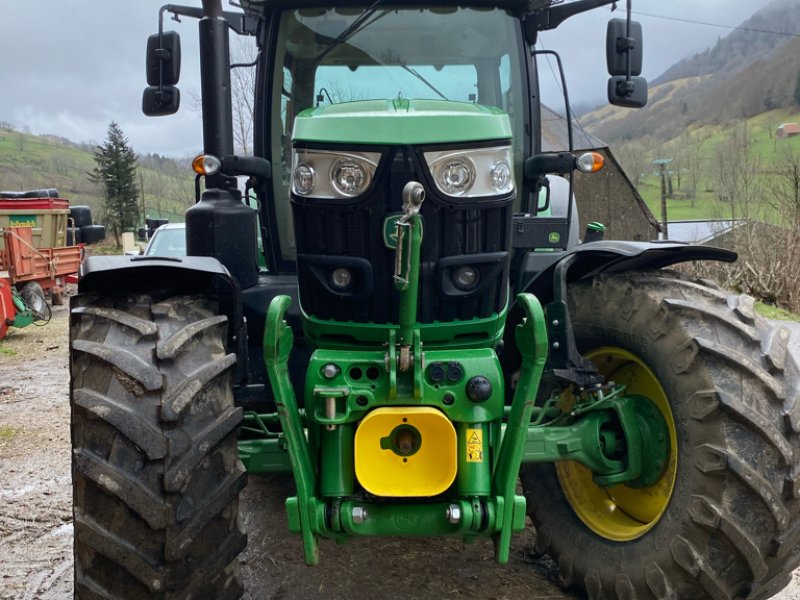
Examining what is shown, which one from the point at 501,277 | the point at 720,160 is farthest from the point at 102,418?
the point at 720,160

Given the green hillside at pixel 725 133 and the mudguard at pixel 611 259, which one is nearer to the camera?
the mudguard at pixel 611 259

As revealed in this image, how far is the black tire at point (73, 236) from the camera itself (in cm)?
1720

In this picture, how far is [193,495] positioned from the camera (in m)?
2.45

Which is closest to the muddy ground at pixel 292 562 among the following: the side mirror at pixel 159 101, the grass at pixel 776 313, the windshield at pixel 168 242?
the side mirror at pixel 159 101

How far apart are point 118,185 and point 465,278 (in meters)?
43.1

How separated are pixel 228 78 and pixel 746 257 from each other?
51.2 ft

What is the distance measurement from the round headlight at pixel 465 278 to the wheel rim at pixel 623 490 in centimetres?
74

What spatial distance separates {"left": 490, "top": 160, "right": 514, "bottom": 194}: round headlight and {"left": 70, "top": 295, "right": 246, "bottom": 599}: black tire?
1.07 m

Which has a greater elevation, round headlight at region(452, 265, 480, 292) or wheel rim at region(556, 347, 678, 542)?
round headlight at region(452, 265, 480, 292)

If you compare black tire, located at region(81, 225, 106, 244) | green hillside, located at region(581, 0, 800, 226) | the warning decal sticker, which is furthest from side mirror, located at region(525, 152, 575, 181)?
black tire, located at region(81, 225, 106, 244)

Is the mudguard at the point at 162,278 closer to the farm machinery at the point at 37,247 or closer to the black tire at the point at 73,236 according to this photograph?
the farm machinery at the point at 37,247

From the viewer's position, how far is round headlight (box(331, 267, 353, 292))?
282 cm

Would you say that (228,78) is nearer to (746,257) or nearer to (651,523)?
(651,523)

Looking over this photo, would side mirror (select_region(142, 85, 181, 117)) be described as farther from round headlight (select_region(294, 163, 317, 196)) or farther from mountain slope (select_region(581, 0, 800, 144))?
mountain slope (select_region(581, 0, 800, 144))
